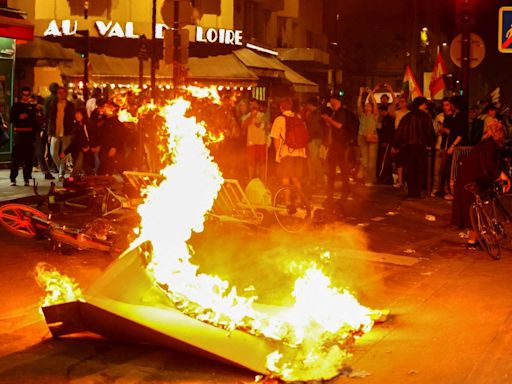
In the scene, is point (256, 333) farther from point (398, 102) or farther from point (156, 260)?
point (398, 102)

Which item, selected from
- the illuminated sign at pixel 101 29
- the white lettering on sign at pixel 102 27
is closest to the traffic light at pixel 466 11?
the illuminated sign at pixel 101 29

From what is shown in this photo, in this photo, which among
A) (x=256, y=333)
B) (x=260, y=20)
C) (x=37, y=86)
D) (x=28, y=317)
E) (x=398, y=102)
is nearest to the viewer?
(x=256, y=333)

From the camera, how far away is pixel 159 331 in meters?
6.68

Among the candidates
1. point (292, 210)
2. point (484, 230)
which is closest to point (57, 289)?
point (484, 230)

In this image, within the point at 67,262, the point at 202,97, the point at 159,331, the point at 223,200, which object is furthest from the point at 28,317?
the point at 202,97

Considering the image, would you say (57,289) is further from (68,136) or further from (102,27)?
(102,27)

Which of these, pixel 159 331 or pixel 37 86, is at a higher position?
pixel 37 86

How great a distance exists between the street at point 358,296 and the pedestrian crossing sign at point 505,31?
3119mm

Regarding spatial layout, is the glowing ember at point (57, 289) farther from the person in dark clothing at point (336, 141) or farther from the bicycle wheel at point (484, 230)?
the person in dark clothing at point (336, 141)

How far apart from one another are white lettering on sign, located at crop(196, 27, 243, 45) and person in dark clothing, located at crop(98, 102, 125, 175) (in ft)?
61.1

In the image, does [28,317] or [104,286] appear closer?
[104,286]

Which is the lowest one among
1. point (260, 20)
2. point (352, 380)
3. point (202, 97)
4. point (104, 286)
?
point (352, 380)

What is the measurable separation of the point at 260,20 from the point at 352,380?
41.2 m

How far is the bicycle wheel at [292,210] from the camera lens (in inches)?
561
